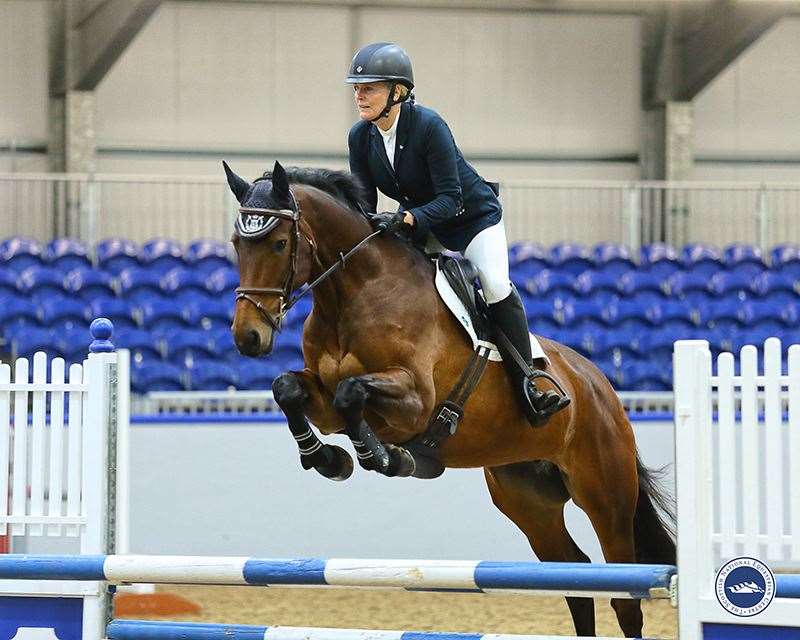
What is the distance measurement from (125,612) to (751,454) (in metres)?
4.70

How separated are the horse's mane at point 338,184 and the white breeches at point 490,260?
0.37 meters

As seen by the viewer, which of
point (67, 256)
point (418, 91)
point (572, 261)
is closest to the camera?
point (67, 256)

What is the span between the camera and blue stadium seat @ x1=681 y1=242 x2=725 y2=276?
11672 millimetres

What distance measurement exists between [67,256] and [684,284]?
17.0ft

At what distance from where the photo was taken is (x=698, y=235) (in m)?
12.9

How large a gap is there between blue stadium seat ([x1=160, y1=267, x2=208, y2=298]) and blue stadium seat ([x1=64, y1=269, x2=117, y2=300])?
0.43 m

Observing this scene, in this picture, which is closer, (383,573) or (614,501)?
(383,573)

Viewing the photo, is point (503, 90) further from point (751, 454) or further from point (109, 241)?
point (751, 454)

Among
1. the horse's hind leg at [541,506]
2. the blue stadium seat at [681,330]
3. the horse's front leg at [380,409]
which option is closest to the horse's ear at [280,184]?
the horse's front leg at [380,409]

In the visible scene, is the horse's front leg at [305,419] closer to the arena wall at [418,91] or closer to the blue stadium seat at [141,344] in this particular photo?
the blue stadium seat at [141,344]

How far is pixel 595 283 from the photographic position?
1107cm

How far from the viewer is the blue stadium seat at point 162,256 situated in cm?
1077

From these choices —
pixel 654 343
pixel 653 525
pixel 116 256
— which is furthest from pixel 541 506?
pixel 116 256

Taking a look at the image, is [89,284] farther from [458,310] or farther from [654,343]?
[458,310]
